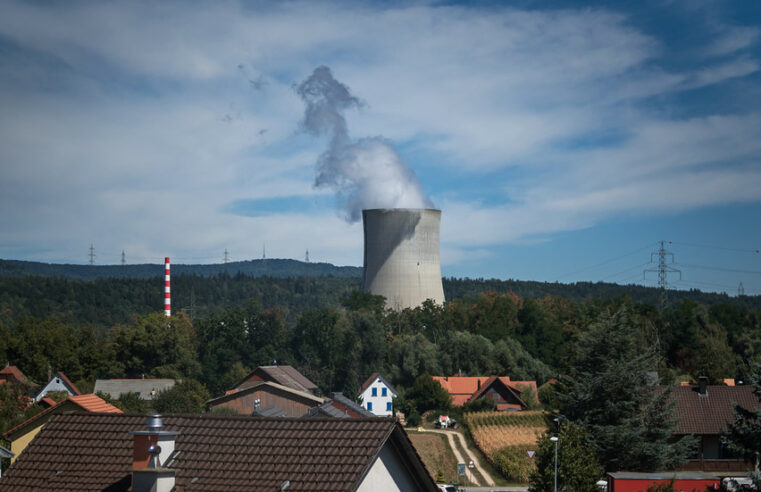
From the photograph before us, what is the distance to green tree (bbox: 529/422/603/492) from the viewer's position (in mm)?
19109

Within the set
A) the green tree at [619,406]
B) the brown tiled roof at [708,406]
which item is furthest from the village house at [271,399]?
the green tree at [619,406]

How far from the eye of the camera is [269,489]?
8648 mm

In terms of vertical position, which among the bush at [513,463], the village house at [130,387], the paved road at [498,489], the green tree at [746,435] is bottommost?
the paved road at [498,489]

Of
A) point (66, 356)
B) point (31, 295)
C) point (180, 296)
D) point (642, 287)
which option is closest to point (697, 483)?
point (66, 356)

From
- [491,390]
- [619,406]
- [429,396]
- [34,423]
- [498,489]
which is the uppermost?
[619,406]

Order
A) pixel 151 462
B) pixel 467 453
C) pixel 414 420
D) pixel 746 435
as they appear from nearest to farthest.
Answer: pixel 151 462
pixel 746 435
pixel 467 453
pixel 414 420

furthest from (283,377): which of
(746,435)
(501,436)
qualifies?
(746,435)

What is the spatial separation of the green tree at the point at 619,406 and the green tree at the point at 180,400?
890 inches

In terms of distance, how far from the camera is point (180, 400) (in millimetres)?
42562

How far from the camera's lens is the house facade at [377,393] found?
2079 inches

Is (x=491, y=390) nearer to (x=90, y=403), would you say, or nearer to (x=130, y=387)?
(x=130, y=387)

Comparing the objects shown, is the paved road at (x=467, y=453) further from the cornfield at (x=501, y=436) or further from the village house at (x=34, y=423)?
the village house at (x=34, y=423)

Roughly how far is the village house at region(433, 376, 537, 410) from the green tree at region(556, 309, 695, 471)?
2561cm

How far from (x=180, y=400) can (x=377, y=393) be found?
14.5 metres
